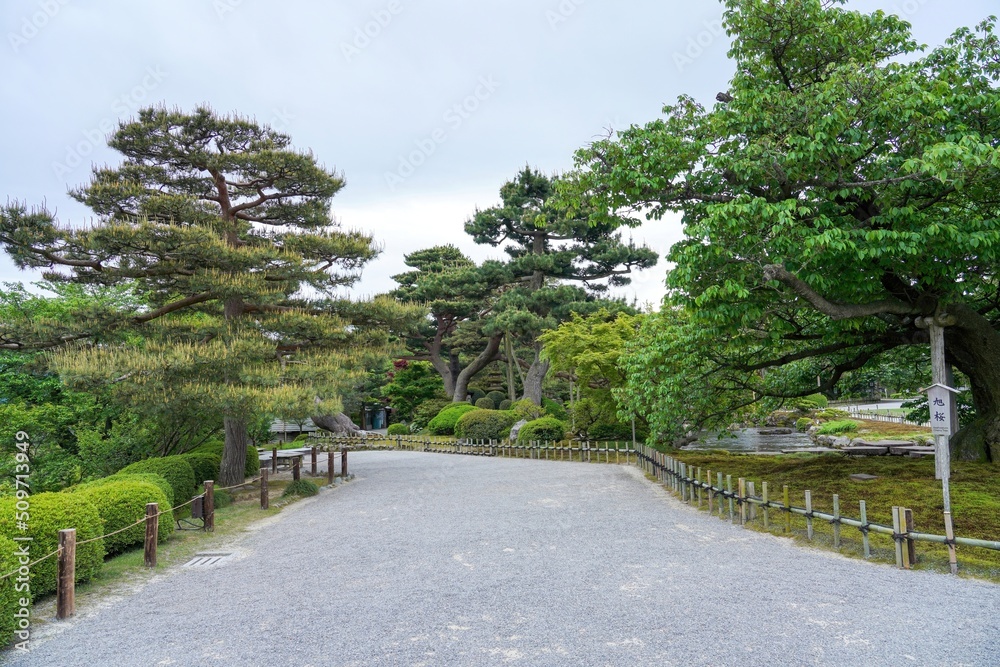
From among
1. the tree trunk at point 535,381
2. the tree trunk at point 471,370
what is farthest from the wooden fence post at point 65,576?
the tree trunk at point 471,370

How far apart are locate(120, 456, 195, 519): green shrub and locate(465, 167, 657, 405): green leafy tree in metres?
16.5

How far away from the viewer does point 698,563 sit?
6.79 meters

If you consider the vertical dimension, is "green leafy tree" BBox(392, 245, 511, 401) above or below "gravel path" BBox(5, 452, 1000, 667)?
above

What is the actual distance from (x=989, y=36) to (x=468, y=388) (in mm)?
31156

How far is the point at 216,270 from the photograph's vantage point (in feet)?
41.5

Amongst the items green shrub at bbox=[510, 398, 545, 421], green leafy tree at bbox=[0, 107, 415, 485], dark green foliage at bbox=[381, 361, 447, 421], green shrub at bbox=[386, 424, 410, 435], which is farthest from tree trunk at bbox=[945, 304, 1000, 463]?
dark green foliage at bbox=[381, 361, 447, 421]

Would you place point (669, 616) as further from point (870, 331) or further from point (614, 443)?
point (614, 443)

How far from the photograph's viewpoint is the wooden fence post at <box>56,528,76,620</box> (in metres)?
5.47

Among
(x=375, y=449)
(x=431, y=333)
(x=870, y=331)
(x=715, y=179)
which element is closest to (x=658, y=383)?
(x=870, y=331)

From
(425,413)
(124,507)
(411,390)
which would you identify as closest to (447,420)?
(425,413)

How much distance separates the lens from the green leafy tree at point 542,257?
2759 centimetres

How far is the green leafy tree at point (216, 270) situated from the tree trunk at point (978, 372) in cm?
1124

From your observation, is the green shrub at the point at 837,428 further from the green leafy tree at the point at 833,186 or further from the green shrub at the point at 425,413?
the green shrub at the point at 425,413

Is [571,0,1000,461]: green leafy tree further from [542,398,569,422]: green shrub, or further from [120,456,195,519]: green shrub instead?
[542,398,569,422]: green shrub
